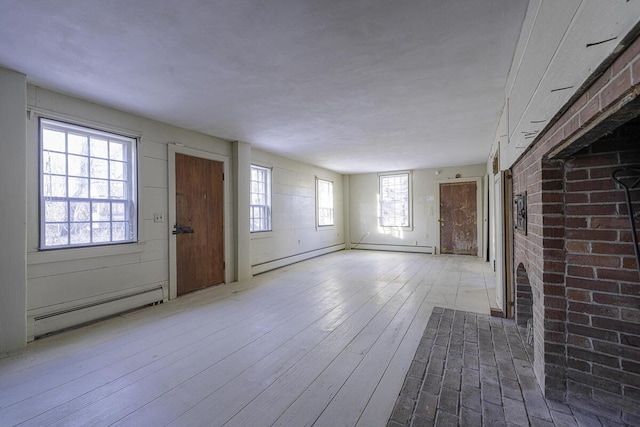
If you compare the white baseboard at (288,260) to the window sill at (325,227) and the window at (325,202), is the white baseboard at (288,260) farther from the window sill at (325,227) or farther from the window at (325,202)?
the window at (325,202)

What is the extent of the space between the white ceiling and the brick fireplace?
1017mm

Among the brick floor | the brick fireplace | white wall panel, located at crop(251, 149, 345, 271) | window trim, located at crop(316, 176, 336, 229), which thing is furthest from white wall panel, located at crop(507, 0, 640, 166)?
window trim, located at crop(316, 176, 336, 229)

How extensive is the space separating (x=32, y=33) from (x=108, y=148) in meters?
1.60

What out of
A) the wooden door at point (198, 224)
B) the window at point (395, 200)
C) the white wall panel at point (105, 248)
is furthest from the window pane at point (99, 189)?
the window at point (395, 200)

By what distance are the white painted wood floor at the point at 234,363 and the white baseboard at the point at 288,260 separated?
1.43m

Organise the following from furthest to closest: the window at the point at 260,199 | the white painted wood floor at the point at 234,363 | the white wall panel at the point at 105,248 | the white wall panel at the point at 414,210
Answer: the white wall panel at the point at 414,210, the window at the point at 260,199, the white wall panel at the point at 105,248, the white painted wood floor at the point at 234,363

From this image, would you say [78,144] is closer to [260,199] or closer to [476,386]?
[260,199]

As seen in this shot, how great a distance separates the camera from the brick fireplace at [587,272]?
1542 millimetres

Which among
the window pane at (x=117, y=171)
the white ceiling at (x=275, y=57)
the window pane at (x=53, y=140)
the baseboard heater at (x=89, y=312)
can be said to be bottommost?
A: the baseboard heater at (x=89, y=312)

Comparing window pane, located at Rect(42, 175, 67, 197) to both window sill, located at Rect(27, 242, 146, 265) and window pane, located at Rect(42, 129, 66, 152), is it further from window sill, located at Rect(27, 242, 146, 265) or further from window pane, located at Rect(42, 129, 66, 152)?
window sill, located at Rect(27, 242, 146, 265)

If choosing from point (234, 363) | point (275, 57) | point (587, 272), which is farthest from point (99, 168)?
point (587, 272)

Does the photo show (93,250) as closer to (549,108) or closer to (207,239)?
(207,239)

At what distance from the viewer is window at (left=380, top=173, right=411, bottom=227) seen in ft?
27.2

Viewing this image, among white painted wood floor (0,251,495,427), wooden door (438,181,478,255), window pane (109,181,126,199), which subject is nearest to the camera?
white painted wood floor (0,251,495,427)
